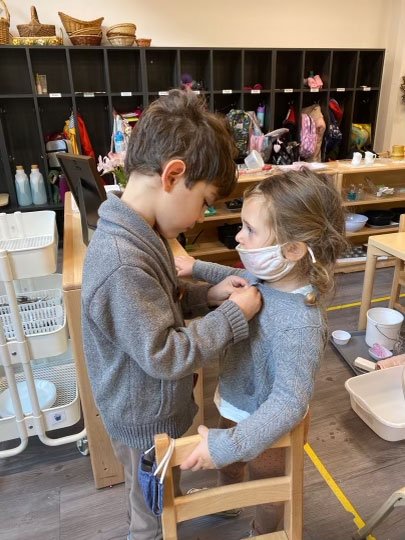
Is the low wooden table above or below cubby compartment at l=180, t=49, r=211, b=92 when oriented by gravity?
below

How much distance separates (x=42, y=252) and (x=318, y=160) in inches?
154

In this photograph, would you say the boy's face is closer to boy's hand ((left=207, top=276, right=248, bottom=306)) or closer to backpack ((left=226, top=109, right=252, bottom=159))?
boy's hand ((left=207, top=276, right=248, bottom=306))

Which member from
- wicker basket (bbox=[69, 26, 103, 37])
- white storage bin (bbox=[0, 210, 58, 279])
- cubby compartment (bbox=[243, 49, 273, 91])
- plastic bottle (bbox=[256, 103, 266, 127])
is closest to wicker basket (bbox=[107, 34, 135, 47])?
wicker basket (bbox=[69, 26, 103, 37])

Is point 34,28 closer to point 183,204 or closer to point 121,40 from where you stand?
point 121,40

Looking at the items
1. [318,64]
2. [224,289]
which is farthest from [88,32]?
[224,289]

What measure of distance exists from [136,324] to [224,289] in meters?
0.31

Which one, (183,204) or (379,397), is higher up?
(183,204)

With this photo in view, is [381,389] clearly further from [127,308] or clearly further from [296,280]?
[127,308]

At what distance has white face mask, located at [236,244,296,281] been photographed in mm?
841

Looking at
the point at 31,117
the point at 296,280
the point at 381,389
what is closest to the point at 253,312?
the point at 296,280

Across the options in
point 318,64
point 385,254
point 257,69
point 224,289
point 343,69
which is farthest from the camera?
point 343,69

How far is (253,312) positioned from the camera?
0.86 metres

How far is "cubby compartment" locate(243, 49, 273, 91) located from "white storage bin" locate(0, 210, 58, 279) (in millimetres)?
3370

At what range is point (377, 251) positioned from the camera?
7.42ft
